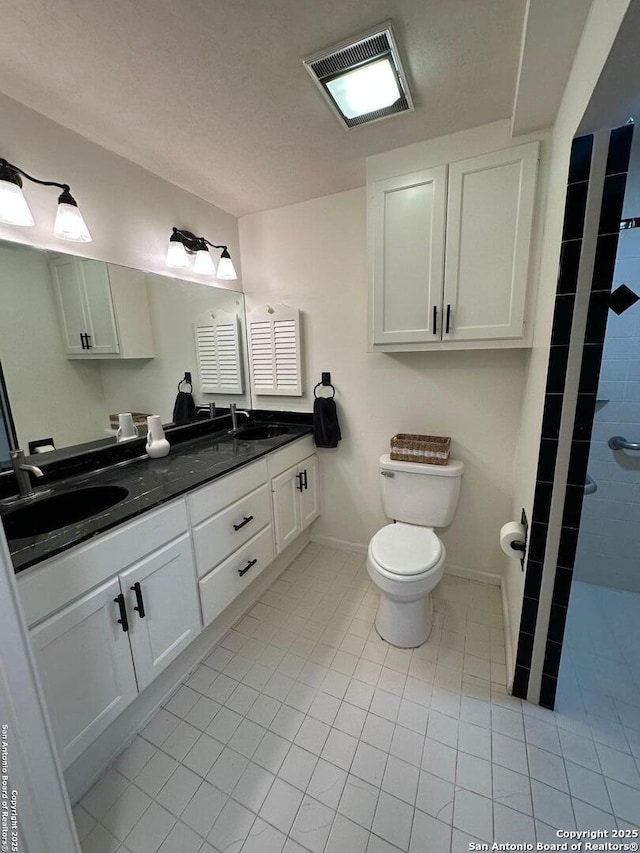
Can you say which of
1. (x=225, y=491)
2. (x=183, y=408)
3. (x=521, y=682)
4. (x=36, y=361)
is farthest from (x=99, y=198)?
(x=521, y=682)

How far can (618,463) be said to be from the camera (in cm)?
182

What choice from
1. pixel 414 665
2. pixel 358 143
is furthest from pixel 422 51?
pixel 414 665

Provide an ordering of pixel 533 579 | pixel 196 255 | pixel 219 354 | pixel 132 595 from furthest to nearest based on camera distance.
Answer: pixel 219 354
pixel 196 255
pixel 533 579
pixel 132 595

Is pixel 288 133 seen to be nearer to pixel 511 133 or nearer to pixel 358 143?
pixel 358 143

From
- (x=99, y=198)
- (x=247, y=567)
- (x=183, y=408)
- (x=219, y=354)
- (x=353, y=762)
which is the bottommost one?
(x=353, y=762)

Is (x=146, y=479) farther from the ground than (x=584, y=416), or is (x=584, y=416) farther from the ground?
(x=584, y=416)

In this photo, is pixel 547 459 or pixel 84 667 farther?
pixel 547 459

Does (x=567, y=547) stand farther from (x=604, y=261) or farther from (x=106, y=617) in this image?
(x=106, y=617)

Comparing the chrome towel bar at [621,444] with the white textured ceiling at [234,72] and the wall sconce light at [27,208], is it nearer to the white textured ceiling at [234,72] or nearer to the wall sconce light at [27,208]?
the white textured ceiling at [234,72]

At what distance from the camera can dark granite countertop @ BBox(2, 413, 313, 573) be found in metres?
0.96

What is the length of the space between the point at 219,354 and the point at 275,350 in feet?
1.23

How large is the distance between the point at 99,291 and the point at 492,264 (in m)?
1.82

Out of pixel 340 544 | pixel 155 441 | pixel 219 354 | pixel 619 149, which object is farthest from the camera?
pixel 340 544

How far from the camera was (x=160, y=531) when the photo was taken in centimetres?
125
